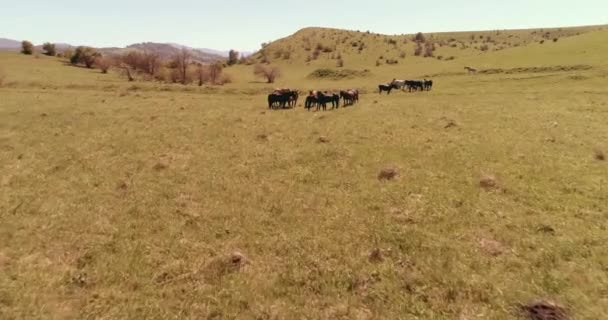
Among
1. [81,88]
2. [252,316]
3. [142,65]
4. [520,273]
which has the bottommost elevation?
[252,316]

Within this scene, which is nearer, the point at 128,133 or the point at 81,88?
the point at 128,133

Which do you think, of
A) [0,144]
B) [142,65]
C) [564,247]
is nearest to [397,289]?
[564,247]

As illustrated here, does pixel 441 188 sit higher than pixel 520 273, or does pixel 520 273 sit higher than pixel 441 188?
pixel 441 188

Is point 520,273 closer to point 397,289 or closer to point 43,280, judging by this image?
point 397,289

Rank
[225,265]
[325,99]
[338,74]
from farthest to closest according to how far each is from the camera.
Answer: [338,74] < [325,99] < [225,265]

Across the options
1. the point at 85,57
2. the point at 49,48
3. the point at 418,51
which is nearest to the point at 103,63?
the point at 85,57

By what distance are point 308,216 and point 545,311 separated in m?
6.68

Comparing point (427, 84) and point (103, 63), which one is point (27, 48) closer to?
point (103, 63)

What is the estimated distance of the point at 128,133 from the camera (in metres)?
23.2

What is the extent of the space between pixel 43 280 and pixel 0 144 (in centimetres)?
1592

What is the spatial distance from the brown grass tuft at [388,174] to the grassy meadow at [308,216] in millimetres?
457

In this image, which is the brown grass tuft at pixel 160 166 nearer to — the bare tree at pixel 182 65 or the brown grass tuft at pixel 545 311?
the brown grass tuft at pixel 545 311

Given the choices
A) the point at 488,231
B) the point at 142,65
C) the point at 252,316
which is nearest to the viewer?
the point at 252,316

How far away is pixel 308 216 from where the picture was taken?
1224 cm
